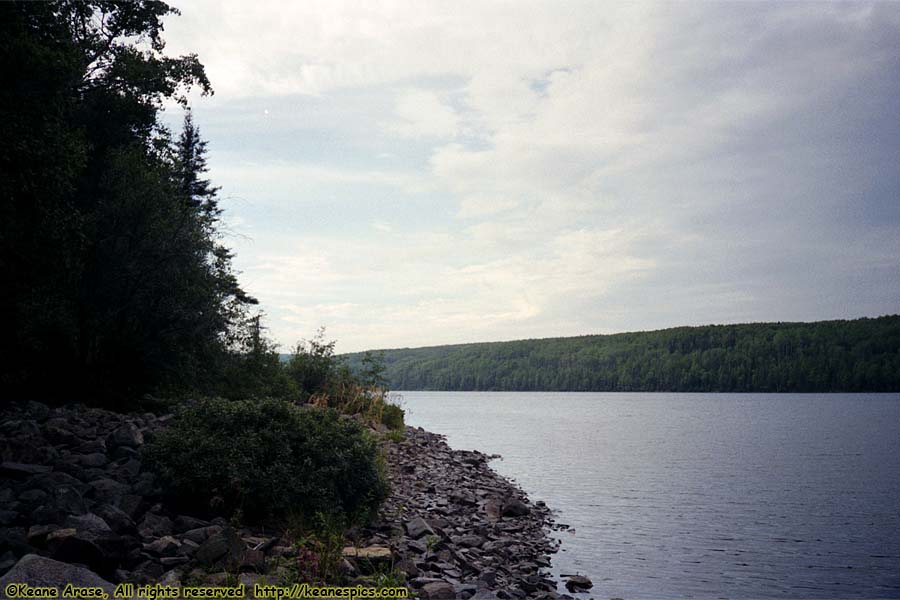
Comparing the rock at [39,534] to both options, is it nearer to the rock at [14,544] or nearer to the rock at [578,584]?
the rock at [14,544]

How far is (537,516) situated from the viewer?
18.8m

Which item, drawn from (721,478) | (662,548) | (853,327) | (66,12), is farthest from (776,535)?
(853,327)

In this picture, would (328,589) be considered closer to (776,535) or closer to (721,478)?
(776,535)

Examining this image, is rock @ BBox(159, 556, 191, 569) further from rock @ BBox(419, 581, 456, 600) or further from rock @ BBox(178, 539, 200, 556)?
rock @ BBox(419, 581, 456, 600)

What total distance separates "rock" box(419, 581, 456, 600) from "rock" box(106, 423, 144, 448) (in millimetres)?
7130

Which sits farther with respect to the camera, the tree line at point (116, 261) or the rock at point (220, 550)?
the tree line at point (116, 261)

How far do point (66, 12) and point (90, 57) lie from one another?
13.8 feet

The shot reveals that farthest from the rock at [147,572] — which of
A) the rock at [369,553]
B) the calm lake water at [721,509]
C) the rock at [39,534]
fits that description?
the calm lake water at [721,509]

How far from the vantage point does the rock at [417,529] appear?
1246cm

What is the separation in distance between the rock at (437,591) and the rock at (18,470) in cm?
663

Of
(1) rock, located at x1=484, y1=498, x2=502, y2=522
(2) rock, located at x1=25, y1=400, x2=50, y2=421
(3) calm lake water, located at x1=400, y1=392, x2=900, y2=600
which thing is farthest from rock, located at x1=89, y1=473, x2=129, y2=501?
(1) rock, located at x1=484, y1=498, x2=502, y2=522

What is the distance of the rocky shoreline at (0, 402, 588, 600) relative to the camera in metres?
7.94

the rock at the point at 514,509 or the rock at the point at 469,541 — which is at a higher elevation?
the rock at the point at 469,541

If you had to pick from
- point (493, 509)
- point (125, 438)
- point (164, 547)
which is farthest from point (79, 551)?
point (493, 509)
